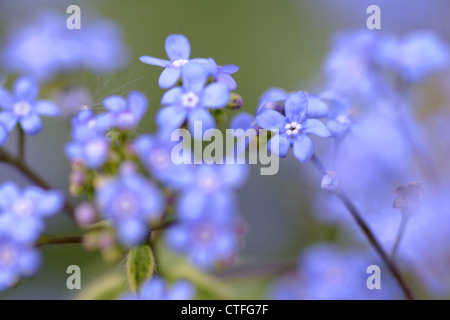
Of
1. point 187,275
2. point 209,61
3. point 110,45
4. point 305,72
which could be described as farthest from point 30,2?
point 209,61

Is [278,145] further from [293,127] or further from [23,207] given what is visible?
[23,207]

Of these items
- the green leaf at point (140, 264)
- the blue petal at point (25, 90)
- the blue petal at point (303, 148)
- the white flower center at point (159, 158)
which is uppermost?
the blue petal at point (25, 90)

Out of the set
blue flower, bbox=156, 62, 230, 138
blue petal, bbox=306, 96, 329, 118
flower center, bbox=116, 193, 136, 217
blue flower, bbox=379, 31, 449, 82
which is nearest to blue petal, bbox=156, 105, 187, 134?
blue flower, bbox=156, 62, 230, 138

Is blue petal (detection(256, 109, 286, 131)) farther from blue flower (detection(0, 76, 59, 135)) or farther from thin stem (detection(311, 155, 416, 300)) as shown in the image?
blue flower (detection(0, 76, 59, 135))

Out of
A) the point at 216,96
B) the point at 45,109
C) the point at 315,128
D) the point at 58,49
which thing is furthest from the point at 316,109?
the point at 58,49

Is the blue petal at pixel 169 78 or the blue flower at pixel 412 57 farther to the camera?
the blue flower at pixel 412 57

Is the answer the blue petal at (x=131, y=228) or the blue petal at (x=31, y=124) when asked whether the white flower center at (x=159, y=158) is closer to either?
the blue petal at (x=131, y=228)

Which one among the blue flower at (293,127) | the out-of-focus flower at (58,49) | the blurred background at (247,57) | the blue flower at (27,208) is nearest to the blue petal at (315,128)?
the blue flower at (293,127)
